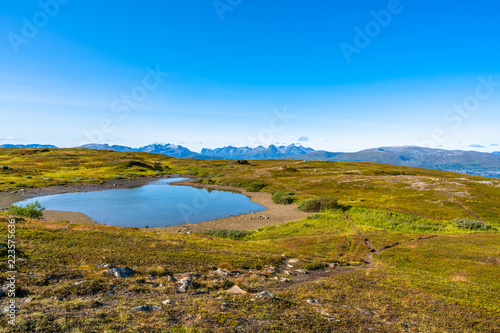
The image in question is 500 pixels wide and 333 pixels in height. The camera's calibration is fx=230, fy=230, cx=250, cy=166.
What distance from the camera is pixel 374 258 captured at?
36.8m

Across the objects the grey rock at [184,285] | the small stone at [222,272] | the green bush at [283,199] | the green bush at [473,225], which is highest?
the grey rock at [184,285]

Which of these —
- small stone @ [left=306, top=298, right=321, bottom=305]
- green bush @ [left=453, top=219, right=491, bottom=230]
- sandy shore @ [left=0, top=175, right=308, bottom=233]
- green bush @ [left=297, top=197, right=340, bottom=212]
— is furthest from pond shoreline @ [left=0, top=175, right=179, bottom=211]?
green bush @ [left=453, top=219, right=491, bottom=230]

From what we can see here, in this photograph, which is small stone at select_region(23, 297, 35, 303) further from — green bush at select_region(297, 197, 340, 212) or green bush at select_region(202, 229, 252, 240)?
green bush at select_region(297, 197, 340, 212)

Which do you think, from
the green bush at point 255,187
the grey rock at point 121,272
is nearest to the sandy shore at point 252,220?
the green bush at point 255,187

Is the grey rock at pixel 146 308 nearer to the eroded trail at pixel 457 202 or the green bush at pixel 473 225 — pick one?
the green bush at pixel 473 225

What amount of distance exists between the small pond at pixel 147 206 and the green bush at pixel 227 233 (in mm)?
12831

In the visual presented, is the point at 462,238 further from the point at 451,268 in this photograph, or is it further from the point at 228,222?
the point at 228,222

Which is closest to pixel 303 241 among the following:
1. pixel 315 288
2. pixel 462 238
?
pixel 315 288

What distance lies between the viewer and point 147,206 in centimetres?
7769

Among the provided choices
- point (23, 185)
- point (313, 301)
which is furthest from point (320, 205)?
point (23, 185)

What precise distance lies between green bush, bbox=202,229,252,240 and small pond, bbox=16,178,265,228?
1283cm

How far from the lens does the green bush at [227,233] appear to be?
52.3m

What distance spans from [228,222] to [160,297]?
49.2 metres

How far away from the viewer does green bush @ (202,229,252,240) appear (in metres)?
52.3
